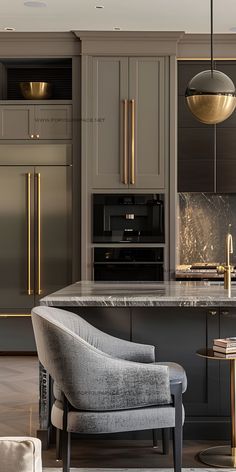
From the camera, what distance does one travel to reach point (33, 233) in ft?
22.1

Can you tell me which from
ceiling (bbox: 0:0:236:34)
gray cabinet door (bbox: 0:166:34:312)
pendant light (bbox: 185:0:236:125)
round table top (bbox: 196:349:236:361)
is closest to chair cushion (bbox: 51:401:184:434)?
round table top (bbox: 196:349:236:361)

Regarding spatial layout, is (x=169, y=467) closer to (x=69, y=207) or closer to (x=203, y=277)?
(x=203, y=277)

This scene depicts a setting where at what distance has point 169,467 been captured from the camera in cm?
369

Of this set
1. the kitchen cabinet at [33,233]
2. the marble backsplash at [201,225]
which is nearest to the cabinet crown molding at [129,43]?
the kitchen cabinet at [33,233]

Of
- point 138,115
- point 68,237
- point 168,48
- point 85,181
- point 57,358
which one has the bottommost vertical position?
point 57,358

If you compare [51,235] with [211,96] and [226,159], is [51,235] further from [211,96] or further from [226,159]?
[211,96]

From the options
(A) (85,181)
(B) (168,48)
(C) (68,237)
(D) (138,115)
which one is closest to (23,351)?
(C) (68,237)

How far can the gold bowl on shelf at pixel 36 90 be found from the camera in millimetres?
6770

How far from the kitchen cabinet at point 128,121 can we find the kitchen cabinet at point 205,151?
0.18 m

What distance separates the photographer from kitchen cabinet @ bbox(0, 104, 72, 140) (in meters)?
6.69

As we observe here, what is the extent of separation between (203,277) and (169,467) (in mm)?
2819

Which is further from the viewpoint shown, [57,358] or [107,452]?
[107,452]

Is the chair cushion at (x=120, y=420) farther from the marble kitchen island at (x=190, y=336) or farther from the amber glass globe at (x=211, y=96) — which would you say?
the amber glass globe at (x=211, y=96)

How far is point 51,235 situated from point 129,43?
1.78 metres
